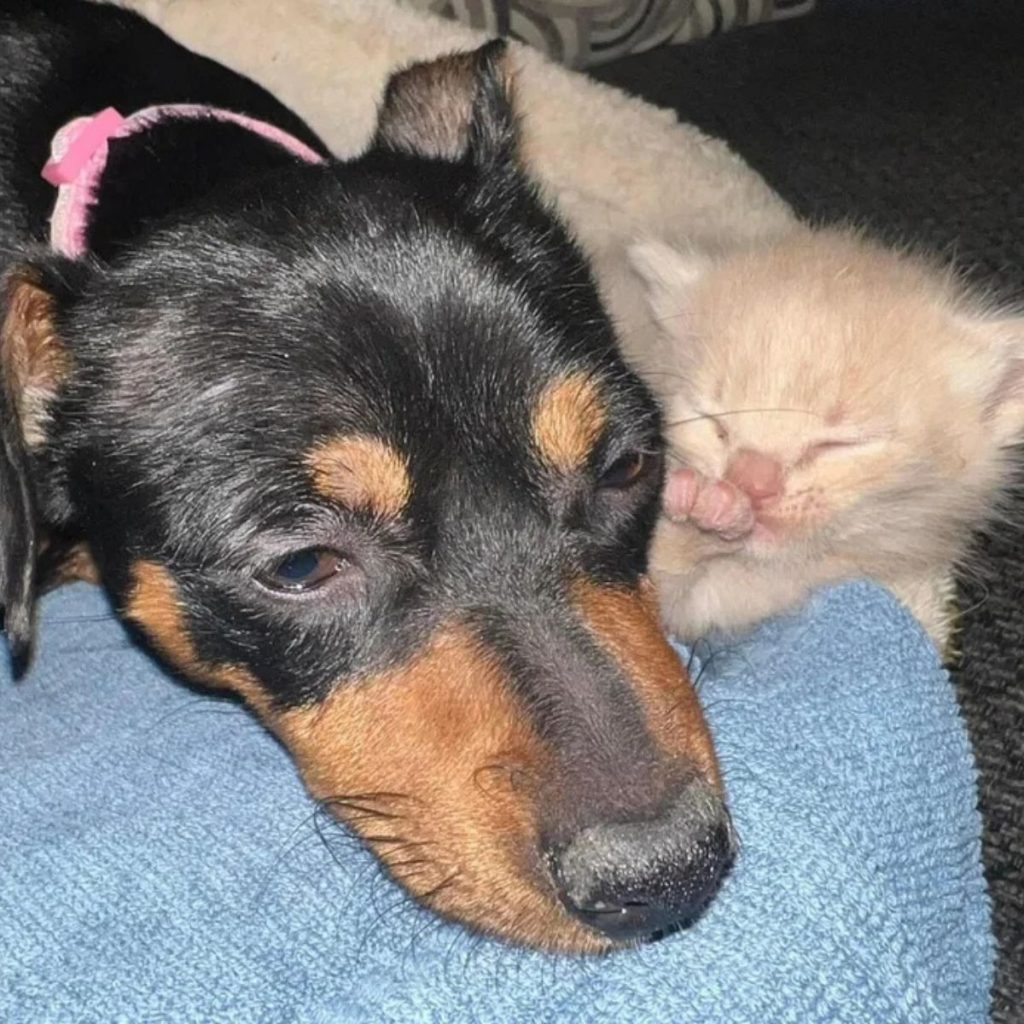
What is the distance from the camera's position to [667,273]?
7.02 ft

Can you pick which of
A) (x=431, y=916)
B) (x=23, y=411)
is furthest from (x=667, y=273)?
(x=431, y=916)

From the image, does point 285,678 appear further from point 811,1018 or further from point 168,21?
point 168,21

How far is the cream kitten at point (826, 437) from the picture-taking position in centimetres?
191

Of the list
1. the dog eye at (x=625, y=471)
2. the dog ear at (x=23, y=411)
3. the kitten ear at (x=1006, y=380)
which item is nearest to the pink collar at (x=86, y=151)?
the dog ear at (x=23, y=411)

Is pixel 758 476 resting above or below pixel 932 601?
above

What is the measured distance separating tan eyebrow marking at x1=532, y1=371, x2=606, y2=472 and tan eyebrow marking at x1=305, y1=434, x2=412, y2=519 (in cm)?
16

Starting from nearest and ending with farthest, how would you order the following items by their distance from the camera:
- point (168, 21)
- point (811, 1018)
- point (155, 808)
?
point (811, 1018) < point (155, 808) < point (168, 21)

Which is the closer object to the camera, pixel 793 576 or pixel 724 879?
pixel 724 879

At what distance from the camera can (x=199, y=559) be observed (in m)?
1.51

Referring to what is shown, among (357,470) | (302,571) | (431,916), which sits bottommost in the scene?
(431,916)

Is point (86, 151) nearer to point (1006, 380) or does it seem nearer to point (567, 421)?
point (567, 421)

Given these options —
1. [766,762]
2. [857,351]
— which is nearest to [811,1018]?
[766,762]

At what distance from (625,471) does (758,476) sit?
0.32 m

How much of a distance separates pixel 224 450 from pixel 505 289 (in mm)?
349
